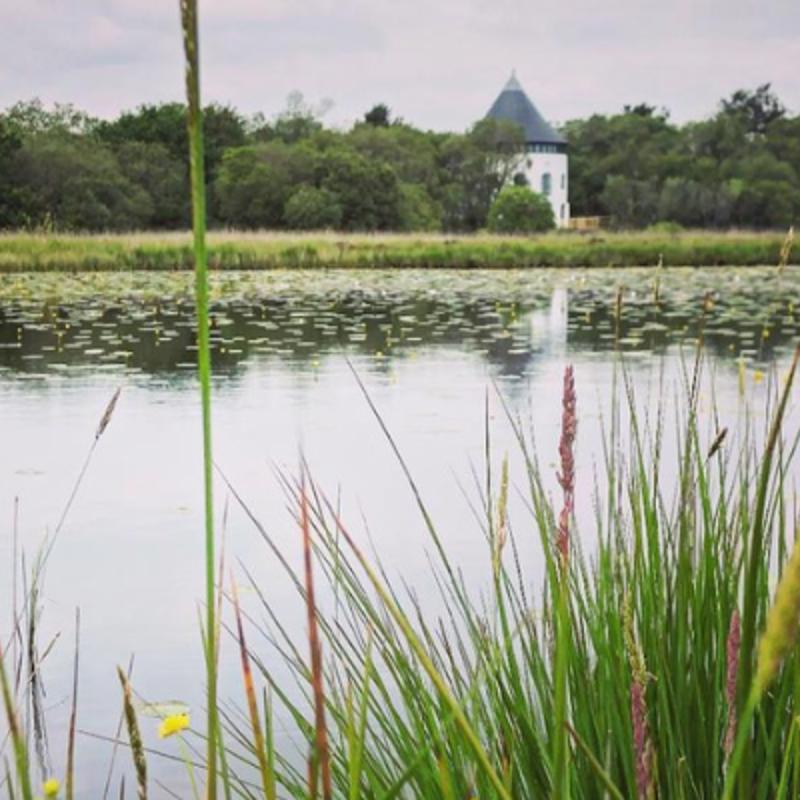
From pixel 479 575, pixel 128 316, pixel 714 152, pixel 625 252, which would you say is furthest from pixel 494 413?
pixel 714 152

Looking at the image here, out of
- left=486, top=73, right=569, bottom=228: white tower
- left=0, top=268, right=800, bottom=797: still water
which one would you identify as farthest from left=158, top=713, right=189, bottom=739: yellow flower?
left=486, top=73, right=569, bottom=228: white tower

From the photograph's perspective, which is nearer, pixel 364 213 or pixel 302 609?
pixel 302 609

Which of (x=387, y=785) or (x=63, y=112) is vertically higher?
(x=63, y=112)

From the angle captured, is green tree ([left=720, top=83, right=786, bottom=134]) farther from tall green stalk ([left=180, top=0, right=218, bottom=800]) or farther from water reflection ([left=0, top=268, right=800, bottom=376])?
tall green stalk ([left=180, top=0, right=218, bottom=800])

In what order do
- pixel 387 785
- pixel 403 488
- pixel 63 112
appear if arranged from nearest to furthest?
pixel 387 785 < pixel 403 488 < pixel 63 112

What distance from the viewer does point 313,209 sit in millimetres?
27484

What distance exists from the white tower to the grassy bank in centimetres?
2376

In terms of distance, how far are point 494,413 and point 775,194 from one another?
33.8 m

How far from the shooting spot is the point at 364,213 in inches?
1134

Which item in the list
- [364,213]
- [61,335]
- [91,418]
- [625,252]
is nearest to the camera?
[91,418]

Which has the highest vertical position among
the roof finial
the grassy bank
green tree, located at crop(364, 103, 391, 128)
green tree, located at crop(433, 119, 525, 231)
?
the roof finial

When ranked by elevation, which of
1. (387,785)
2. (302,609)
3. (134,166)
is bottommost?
(302,609)

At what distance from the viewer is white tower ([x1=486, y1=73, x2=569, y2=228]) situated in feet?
150

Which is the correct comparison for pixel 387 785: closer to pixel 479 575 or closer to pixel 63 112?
pixel 479 575
